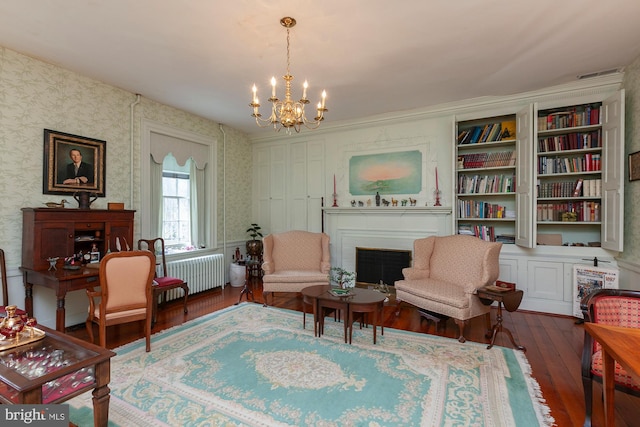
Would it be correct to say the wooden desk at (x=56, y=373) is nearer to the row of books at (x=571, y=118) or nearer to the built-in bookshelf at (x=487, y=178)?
the built-in bookshelf at (x=487, y=178)

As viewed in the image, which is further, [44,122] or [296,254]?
[296,254]

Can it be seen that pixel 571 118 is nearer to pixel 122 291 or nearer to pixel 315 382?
pixel 315 382

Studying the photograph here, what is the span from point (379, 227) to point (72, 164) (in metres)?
4.29

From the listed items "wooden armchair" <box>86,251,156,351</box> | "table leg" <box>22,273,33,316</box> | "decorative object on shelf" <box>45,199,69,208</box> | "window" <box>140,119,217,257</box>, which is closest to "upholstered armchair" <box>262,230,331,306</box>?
"window" <box>140,119,217,257</box>

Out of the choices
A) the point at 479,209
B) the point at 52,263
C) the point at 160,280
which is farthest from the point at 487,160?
the point at 52,263

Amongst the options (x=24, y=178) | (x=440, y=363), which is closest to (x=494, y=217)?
(x=440, y=363)

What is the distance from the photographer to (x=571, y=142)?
385 centimetres

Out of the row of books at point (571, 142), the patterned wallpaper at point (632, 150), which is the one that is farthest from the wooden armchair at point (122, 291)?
the patterned wallpaper at point (632, 150)

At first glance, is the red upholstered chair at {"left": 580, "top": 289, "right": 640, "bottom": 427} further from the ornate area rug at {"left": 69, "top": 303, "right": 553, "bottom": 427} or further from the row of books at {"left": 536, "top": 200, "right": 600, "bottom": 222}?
the row of books at {"left": 536, "top": 200, "right": 600, "bottom": 222}

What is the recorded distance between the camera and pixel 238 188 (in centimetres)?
593

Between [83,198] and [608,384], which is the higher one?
[83,198]

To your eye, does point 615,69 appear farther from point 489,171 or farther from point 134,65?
point 134,65

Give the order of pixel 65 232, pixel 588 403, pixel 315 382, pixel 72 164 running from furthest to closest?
pixel 72 164
pixel 65 232
pixel 315 382
pixel 588 403

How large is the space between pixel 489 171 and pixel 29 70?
5838 mm
